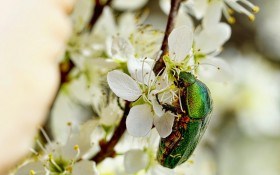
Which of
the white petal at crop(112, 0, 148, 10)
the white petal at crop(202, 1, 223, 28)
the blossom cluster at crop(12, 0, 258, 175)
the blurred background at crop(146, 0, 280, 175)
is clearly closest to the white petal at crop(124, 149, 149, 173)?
the blossom cluster at crop(12, 0, 258, 175)

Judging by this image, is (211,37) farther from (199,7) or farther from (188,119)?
(188,119)

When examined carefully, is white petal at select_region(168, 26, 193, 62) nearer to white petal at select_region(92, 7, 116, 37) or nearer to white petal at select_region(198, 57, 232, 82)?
white petal at select_region(198, 57, 232, 82)

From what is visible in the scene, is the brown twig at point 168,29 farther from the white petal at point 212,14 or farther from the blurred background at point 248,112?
the blurred background at point 248,112

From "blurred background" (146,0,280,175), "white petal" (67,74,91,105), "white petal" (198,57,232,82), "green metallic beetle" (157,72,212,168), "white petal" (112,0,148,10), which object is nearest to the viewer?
"green metallic beetle" (157,72,212,168)

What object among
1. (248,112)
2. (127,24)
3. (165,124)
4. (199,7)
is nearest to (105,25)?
(127,24)

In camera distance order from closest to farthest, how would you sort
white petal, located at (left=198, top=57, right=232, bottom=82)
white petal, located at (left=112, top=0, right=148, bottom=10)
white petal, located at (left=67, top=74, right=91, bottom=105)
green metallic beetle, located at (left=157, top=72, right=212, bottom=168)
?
green metallic beetle, located at (left=157, top=72, right=212, bottom=168), white petal, located at (left=198, top=57, right=232, bottom=82), white petal, located at (left=67, top=74, right=91, bottom=105), white petal, located at (left=112, top=0, right=148, bottom=10)

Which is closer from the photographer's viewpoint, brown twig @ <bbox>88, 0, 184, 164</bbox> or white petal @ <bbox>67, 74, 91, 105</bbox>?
brown twig @ <bbox>88, 0, 184, 164</bbox>

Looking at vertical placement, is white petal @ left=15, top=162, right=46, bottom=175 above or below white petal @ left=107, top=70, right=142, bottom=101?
below

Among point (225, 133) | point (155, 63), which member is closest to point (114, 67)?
point (155, 63)

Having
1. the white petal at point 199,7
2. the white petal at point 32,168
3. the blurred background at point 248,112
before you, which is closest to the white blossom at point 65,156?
the white petal at point 32,168
